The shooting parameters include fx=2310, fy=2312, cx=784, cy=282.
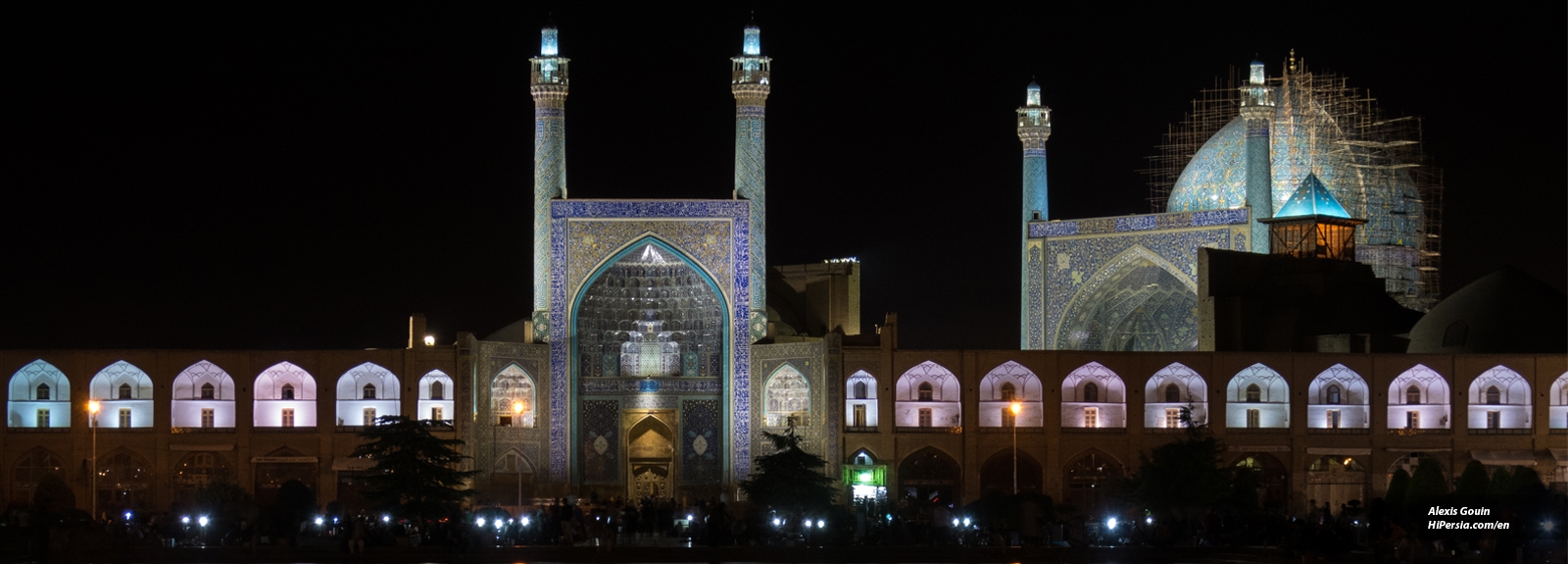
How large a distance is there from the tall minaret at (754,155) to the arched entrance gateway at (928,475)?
340 centimetres

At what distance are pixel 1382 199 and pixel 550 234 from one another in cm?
1742

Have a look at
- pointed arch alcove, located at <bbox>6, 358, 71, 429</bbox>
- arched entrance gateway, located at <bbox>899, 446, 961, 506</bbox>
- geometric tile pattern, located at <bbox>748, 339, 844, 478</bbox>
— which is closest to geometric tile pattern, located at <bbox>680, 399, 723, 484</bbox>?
geometric tile pattern, located at <bbox>748, 339, 844, 478</bbox>

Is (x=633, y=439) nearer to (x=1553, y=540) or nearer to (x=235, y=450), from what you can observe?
(x=235, y=450)

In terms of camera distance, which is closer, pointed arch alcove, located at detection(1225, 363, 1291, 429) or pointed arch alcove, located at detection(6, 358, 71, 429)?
pointed arch alcove, located at detection(6, 358, 71, 429)

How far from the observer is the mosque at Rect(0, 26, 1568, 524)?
1469 inches

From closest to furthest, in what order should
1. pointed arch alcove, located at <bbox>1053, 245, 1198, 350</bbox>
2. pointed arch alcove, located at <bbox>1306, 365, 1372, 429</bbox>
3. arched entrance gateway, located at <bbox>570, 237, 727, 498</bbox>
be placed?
pointed arch alcove, located at <bbox>1306, 365, 1372, 429</bbox> → arched entrance gateway, located at <bbox>570, 237, 727, 498</bbox> → pointed arch alcove, located at <bbox>1053, 245, 1198, 350</bbox>

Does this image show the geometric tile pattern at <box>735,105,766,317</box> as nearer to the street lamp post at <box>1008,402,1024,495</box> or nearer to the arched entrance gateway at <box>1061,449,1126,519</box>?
the street lamp post at <box>1008,402,1024,495</box>

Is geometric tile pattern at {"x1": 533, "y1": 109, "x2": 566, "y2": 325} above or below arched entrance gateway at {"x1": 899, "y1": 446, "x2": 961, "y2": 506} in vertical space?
above

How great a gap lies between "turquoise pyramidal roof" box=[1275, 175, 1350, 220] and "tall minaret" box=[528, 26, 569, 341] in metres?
13.3

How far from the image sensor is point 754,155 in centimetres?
3909

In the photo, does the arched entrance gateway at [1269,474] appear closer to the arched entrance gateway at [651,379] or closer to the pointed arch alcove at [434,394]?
the arched entrance gateway at [651,379]

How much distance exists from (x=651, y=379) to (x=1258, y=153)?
11675 mm

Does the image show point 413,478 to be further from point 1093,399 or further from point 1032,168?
point 1032,168

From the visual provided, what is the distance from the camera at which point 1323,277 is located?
133ft
